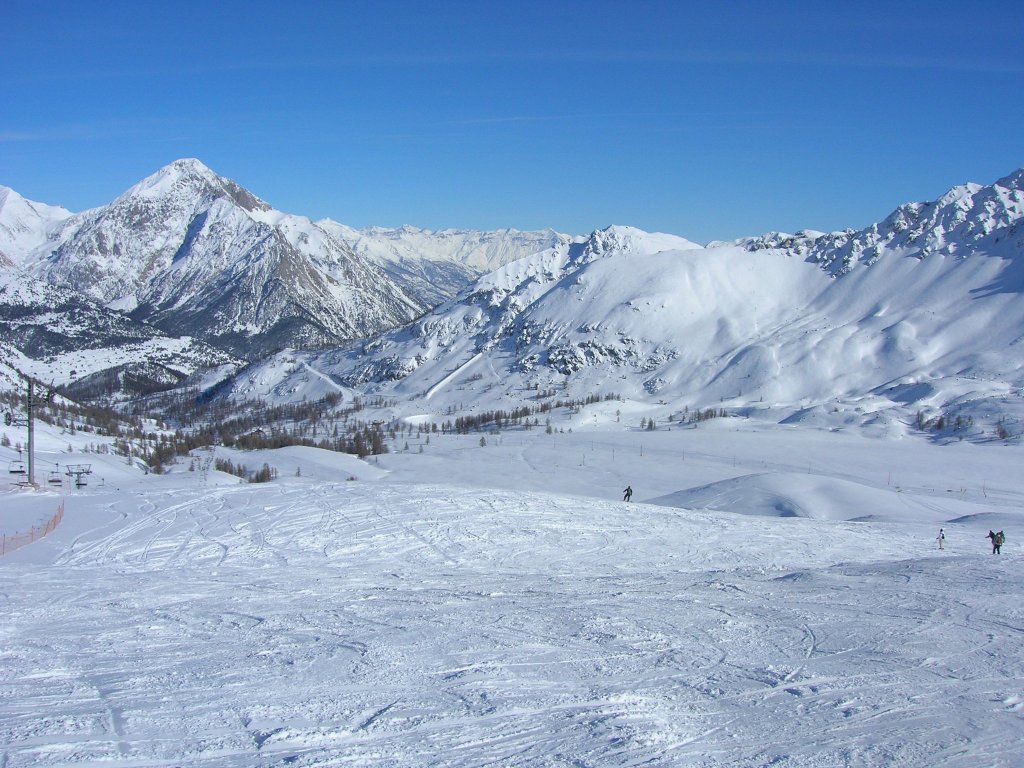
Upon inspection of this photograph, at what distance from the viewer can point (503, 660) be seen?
16375 millimetres

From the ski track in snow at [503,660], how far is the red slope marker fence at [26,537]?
7.51 ft

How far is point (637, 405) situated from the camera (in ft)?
591

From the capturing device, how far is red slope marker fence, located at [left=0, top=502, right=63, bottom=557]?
3256 centimetres

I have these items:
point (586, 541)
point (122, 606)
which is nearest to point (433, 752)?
point (122, 606)

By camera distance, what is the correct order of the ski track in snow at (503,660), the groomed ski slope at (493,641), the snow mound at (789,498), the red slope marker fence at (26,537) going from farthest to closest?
the snow mound at (789,498) → the red slope marker fence at (26,537) → the groomed ski slope at (493,641) → the ski track in snow at (503,660)

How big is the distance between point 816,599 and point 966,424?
122665mm

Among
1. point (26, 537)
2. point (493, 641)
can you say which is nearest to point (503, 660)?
point (493, 641)

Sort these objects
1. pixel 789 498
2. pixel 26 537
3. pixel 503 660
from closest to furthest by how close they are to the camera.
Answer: pixel 503 660, pixel 26 537, pixel 789 498

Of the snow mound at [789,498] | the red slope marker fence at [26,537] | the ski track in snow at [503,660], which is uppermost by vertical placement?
the ski track in snow at [503,660]

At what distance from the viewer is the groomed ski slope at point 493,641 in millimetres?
12039

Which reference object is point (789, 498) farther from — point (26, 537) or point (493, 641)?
point (26, 537)

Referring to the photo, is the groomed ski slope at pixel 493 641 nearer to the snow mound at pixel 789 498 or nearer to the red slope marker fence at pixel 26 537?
the red slope marker fence at pixel 26 537

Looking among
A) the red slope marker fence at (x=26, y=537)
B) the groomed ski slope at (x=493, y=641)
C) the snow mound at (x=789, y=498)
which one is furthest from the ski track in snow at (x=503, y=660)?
the snow mound at (x=789, y=498)

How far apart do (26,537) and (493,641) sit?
2688 cm
